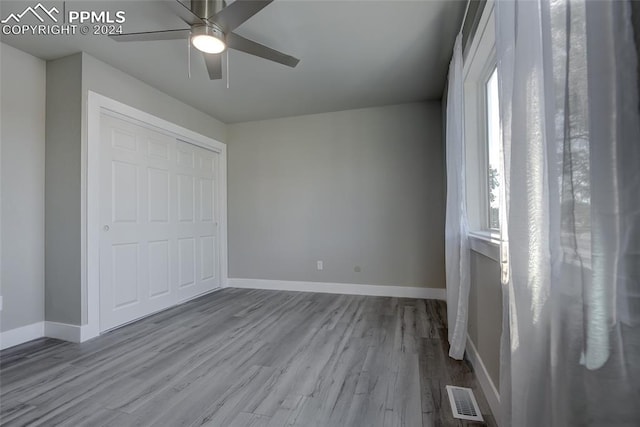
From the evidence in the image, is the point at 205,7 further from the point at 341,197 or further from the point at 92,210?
the point at 341,197

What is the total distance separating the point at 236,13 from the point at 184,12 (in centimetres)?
29

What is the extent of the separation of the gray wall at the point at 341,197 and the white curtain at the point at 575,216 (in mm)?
2830

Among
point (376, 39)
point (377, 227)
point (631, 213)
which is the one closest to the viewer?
point (631, 213)

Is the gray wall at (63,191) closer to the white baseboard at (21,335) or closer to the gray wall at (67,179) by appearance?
the gray wall at (67,179)

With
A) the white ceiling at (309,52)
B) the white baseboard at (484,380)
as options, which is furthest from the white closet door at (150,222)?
the white baseboard at (484,380)

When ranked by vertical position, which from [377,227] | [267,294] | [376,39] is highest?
[376,39]

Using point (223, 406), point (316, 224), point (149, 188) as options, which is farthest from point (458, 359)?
point (149, 188)

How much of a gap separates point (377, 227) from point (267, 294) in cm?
171

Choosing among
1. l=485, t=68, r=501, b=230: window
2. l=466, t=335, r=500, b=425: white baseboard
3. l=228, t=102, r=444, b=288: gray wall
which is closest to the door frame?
l=228, t=102, r=444, b=288: gray wall

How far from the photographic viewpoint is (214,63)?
7.26 feet

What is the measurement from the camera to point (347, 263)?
3.90 metres

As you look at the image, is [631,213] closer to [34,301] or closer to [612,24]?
[612,24]

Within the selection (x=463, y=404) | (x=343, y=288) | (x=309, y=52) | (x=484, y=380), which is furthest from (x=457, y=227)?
(x=343, y=288)

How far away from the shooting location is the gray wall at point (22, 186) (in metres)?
2.33
